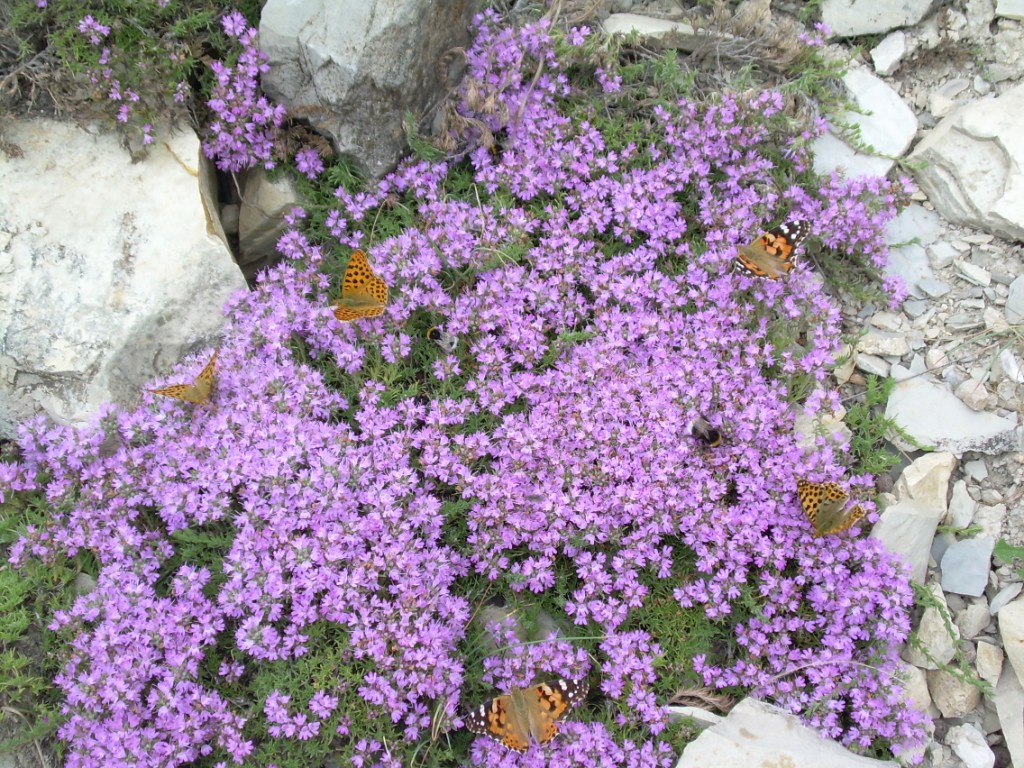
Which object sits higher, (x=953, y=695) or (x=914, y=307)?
(x=914, y=307)

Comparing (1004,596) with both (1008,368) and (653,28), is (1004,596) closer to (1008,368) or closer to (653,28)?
(1008,368)

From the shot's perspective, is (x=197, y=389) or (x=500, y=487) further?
(x=197, y=389)

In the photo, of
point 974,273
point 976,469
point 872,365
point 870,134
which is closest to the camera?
point 976,469

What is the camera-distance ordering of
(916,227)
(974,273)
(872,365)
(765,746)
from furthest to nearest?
1. (916,227)
2. (974,273)
3. (872,365)
4. (765,746)

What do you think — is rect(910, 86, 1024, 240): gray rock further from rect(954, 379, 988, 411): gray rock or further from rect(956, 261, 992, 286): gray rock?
rect(954, 379, 988, 411): gray rock

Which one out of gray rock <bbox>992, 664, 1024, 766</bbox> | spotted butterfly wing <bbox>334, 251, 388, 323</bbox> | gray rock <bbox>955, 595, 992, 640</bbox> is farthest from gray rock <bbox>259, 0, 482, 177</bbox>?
gray rock <bbox>992, 664, 1024, 766</bbox>

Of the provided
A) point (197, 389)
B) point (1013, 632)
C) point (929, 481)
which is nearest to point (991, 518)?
point (929, 481)

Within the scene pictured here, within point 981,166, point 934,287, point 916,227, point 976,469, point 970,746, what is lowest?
point 970,746
